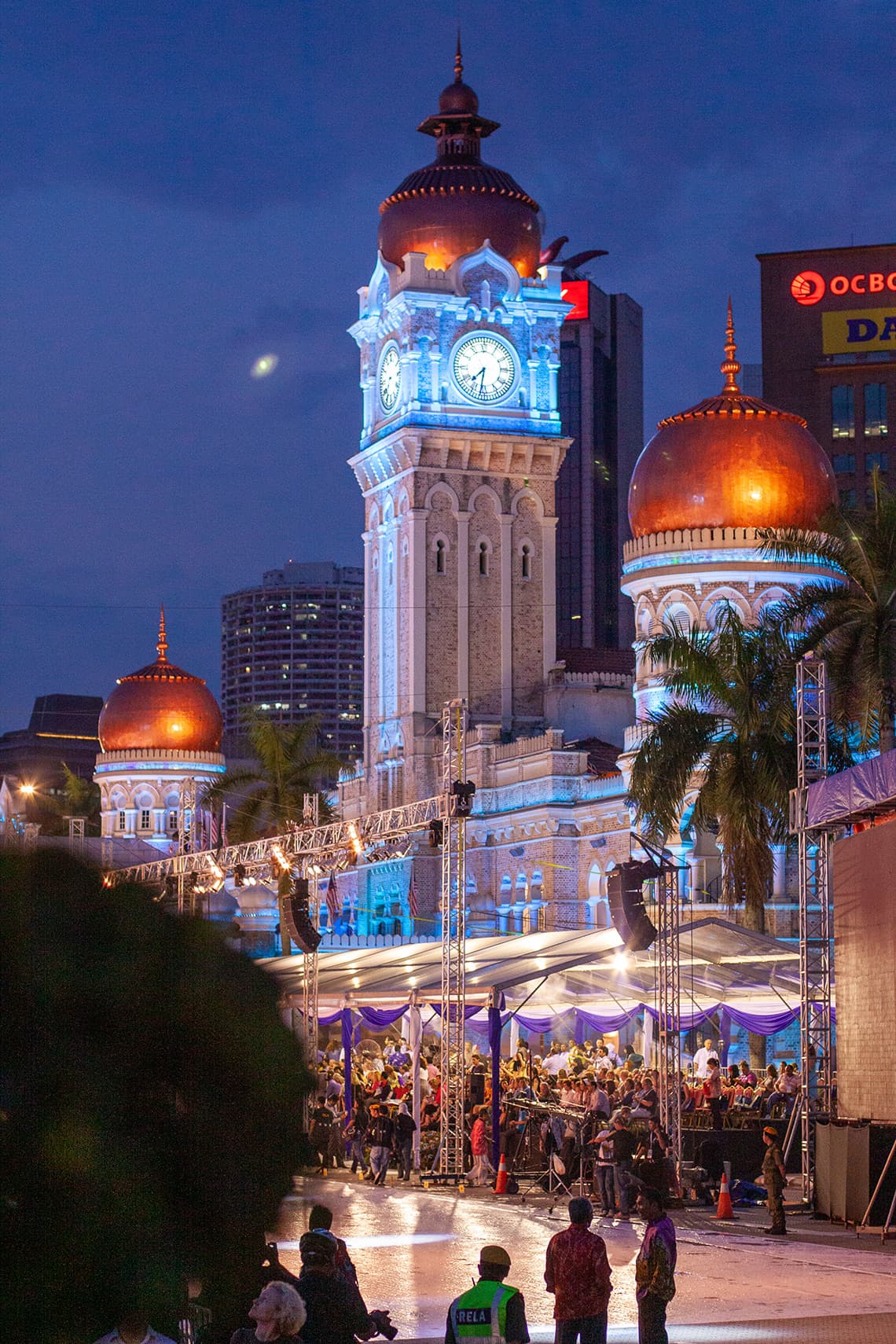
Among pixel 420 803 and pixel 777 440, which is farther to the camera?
pixel 777 440

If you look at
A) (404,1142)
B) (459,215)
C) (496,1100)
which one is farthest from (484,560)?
(496,1100)

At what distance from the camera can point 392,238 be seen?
78562mm

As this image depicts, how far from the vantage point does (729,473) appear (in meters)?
52.6

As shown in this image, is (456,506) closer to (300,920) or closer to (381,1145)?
(300,920)

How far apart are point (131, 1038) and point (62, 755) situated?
562 feet

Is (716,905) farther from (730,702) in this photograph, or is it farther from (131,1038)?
(131,1038)

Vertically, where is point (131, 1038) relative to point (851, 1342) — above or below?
above

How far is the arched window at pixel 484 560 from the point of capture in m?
77.4

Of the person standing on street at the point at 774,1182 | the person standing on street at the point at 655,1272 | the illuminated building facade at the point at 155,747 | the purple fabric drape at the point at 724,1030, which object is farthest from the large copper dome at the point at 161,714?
the person standing on street at the point at 655,1272

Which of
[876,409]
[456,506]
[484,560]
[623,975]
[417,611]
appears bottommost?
[623,975]

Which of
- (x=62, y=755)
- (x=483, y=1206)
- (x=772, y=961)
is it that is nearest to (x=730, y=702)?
(x=772, y=961)

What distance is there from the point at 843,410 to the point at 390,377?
3682cm

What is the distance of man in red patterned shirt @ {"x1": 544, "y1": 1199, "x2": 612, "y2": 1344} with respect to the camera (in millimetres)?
12211

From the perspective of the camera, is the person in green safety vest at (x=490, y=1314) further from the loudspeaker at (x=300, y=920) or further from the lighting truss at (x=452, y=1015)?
the loudspeaker at (x=300, y=920)
